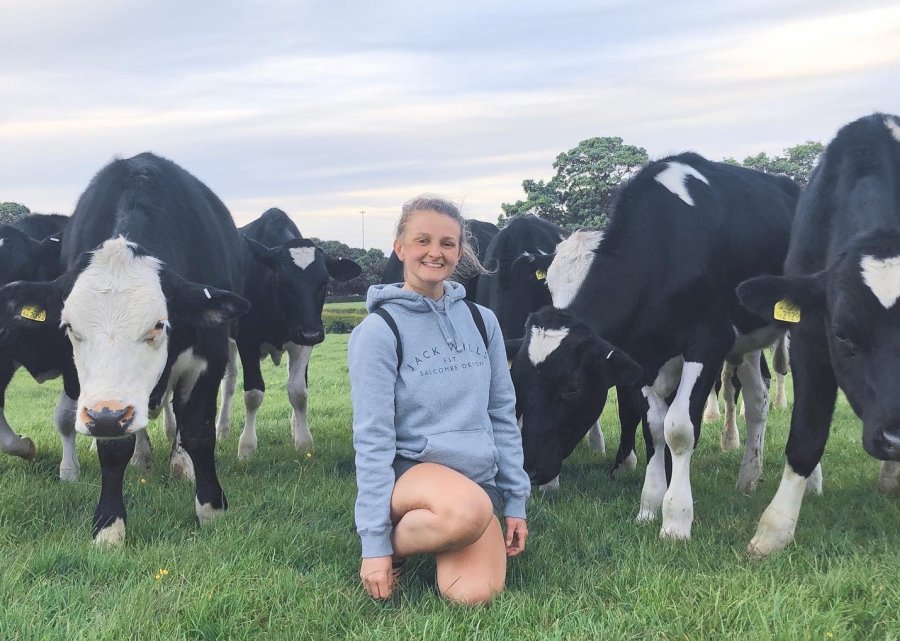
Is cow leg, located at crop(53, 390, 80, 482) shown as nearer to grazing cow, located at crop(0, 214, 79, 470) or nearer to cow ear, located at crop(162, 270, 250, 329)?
grazing cow, located at crop(0, 214, 79, 470)

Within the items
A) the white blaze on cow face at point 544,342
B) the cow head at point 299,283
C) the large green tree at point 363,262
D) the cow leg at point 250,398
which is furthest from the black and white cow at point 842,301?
the large green tree at point 363,262

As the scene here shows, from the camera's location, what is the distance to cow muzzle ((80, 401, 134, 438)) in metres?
4.14

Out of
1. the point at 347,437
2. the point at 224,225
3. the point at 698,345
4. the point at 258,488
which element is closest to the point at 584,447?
the point at 347,437

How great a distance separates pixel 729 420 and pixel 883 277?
4890 mm

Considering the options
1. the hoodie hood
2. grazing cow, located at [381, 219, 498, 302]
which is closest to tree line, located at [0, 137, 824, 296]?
grazing cow, located at [381, 219, 498, 302]

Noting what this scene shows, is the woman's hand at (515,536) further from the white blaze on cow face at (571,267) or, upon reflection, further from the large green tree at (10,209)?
the large green tree at (10,209)

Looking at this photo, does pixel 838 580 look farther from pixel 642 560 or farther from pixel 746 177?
pixel 746 177

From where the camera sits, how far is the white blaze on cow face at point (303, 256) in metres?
8.87

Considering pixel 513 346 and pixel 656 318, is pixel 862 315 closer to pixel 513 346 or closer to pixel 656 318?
pixel 656 318

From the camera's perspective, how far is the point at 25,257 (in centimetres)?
734

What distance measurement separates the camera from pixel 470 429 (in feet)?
12.9

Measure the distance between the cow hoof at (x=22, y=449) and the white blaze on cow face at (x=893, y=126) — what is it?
23.5 feet

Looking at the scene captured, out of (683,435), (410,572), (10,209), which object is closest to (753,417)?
(683,435)

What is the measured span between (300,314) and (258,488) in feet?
9.01
